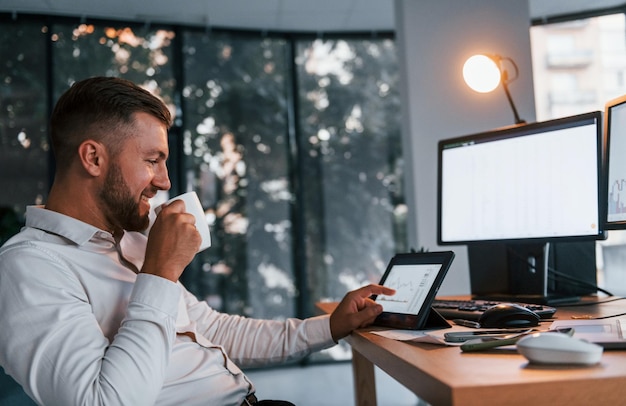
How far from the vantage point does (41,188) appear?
14.9ft

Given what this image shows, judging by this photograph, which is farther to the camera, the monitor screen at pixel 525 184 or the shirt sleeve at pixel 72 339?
the monitor screen at pixel 525 184

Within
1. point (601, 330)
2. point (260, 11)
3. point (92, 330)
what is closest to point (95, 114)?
point (92, 330)

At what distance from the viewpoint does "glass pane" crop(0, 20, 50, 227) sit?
4.51m

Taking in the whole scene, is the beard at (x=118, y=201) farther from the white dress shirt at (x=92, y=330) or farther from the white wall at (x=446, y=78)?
the white wall at (x=446, y=78)

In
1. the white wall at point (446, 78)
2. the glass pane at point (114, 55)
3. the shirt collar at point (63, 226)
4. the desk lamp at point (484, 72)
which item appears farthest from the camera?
the glass pane at point (114, 55)

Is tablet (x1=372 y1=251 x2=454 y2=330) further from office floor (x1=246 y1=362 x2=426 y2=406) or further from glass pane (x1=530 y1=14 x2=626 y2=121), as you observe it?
glass pane (x1=530 y1=14 x2=626 y2=121)

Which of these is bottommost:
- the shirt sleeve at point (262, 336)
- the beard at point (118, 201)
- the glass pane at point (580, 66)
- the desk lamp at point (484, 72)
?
the shirt sleeve at point (262, 336)

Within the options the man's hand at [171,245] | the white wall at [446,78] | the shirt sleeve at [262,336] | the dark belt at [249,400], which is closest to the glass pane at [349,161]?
A: the white wall at [446,78]

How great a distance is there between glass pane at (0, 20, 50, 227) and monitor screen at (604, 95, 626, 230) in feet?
12.6

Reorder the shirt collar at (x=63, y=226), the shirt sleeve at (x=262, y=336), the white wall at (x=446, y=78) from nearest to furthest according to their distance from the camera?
1. the shirt collar at (x=63, y=226)
2. the shirt sleeve at (x=262, y=336)
3. the white wall at (x=446, y=78)

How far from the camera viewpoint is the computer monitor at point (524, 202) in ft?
5.46

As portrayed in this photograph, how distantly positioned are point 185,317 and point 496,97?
271 cm

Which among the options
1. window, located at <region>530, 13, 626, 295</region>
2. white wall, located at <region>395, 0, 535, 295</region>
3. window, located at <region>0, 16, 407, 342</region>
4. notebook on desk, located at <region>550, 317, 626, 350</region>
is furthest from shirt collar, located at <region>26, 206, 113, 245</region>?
window, located at <region>530, 13, 626, 295</region>

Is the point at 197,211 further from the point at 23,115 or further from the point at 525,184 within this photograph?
the point at 23,115
